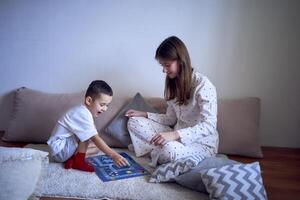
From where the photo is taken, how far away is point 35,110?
1929 millimetres

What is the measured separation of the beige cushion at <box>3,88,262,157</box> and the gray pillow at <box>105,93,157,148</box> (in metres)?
0.05

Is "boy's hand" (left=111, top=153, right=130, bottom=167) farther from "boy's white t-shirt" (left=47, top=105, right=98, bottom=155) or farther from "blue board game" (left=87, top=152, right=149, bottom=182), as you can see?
"boy's white t-shirt" (left=47, top=105, right=98, bottom=155)

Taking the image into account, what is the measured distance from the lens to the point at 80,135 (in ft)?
4.97

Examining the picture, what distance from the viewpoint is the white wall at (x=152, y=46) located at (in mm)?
1911

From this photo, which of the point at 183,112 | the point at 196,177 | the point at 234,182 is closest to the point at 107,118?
the point at 183,112

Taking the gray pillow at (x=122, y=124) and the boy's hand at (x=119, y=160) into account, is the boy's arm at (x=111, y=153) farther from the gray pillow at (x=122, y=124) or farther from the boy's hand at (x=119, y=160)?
the gray pillow at (x=122, y=124)

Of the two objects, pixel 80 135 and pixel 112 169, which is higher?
pixel 80 135

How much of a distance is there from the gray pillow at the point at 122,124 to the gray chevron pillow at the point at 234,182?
0.67 metres

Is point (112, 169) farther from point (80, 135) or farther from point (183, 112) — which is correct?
point (183, 112)

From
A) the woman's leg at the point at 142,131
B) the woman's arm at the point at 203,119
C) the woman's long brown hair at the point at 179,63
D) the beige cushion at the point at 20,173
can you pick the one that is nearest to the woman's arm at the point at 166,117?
the woman's leg at the point at 142,131

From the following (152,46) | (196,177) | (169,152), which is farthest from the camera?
(152,46)

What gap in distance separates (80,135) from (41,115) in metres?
0.54

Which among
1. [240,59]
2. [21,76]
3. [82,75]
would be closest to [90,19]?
[82,75]

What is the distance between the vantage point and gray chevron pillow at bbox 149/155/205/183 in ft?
4.58
